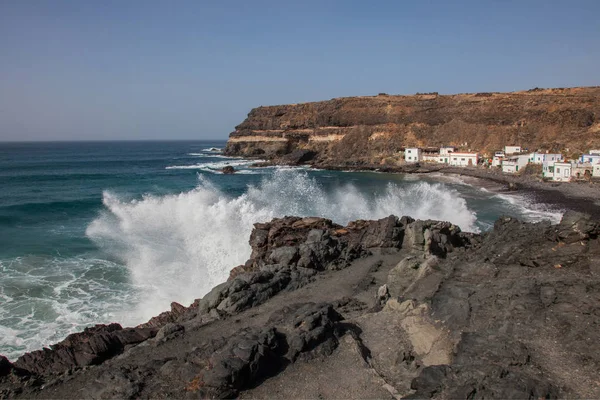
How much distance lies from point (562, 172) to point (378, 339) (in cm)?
4929

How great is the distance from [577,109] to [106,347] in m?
78.6

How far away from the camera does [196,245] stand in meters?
23.0

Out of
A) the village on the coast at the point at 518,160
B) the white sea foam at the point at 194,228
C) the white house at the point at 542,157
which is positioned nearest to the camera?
the white sea foam at the point at 194,228

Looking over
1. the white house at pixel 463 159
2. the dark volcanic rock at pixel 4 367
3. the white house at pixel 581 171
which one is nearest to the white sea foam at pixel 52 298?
the dark volcanic rock at pixel 4 367

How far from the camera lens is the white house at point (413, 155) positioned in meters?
72.3

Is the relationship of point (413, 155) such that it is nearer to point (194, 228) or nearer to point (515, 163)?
point (515, 163)

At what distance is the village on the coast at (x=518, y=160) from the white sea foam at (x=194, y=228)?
20.8 meters

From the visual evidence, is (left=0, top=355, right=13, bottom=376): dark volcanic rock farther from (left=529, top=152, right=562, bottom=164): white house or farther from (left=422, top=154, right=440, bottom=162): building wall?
(left=422, top=154, right=440, bottom=162): building wall

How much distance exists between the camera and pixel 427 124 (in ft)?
273

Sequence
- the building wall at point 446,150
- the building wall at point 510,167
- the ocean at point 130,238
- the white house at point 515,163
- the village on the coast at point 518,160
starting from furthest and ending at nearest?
the building wall at point 446,150
the building wall at point 510,167
the white house at point 515,163
the village on the coast at point 518,160
the ocean at point 130,238

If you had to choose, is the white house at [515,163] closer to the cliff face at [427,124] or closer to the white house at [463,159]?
the white house at [463,159]

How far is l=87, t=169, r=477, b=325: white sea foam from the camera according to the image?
1811 cm

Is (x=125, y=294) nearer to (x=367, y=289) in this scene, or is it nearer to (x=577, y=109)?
(x=367, y=289)

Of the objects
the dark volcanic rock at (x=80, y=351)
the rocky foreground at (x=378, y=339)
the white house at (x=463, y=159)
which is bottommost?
the dark volcanic rock at (x=80, y=351)
